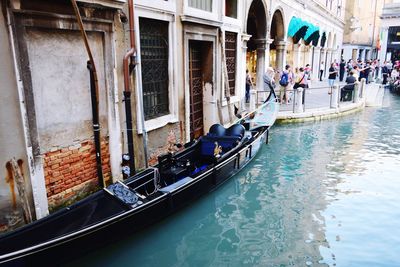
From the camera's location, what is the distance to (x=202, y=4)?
6938 mm

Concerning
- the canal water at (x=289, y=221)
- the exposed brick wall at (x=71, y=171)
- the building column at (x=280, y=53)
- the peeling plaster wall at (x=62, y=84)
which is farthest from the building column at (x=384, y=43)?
the exposed brick wall at (x=71, y=171)

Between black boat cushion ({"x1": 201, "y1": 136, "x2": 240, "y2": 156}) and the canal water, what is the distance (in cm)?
55

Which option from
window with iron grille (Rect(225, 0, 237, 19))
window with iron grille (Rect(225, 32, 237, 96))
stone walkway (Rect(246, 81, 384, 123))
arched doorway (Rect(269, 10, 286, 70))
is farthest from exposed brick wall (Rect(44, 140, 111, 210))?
arched doorway (Rect(269, 10, 286, 70))

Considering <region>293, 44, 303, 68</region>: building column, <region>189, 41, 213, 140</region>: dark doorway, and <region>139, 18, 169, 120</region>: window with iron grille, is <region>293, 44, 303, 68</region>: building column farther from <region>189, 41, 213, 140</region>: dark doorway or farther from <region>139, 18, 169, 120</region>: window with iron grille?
<region>139, 18, 169, 120</region>: window with iron grille

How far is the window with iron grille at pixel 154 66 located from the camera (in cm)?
536

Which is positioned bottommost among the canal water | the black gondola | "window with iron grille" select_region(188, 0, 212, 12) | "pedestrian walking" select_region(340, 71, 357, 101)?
the canal water

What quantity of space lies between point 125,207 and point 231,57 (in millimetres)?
6126

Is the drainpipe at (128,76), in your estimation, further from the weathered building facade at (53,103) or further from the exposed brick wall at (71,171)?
the exposed brick wall at (71,171)

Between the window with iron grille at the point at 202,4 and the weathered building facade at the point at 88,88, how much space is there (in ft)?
0.06

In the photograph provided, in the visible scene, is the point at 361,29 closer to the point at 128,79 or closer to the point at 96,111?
the point at 128,79

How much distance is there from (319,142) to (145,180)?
5.11 meters

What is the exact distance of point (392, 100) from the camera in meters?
14.4

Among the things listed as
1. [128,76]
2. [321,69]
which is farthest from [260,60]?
[321,69]

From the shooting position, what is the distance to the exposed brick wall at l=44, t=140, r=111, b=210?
390cm
